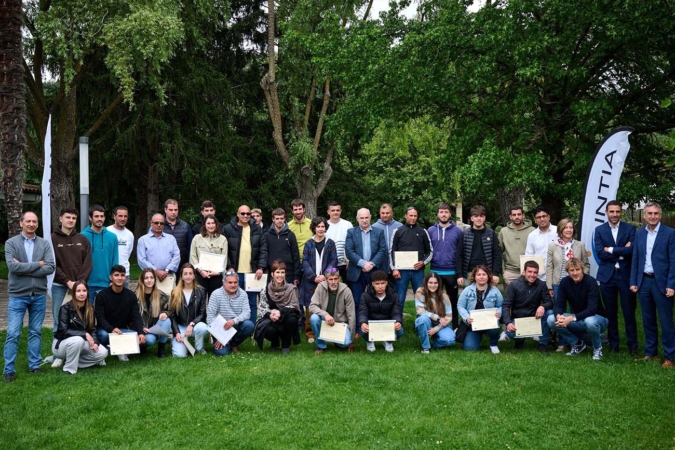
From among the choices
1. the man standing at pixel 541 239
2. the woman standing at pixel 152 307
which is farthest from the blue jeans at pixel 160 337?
the man standing at pixel 541 239

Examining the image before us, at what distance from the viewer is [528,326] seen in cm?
816

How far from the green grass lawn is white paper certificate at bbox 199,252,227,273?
1.56 m

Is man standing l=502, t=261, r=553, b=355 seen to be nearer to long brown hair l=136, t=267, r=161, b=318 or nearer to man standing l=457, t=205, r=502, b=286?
man standing l=457, t=205, r=502, b=286

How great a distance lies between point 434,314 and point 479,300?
669mm

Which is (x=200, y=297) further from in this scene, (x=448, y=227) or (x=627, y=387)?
(x=627, y=387)

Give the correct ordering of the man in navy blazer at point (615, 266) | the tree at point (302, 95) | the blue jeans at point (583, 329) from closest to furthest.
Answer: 1. the blue jeans at point (583, 329)
2. the man in navy blazer at point (615, 266)
3. the tree at point (302, 95)

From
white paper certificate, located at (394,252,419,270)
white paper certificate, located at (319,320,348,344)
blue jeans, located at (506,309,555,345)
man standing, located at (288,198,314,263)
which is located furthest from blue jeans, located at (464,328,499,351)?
man standing, located at (288,198,314,263)

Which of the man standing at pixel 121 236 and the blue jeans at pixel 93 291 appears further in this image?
the man standing at pixel 121 236

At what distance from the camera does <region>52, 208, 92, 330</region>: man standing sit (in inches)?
303

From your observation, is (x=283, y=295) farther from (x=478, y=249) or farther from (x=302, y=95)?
(x=302, y=95)

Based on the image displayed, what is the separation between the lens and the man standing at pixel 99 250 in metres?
8.18

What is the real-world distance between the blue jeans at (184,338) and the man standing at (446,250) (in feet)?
11.6

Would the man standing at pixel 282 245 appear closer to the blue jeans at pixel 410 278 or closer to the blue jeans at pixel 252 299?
the blue jeans at pixel 252 299

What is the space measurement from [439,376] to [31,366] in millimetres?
4887
